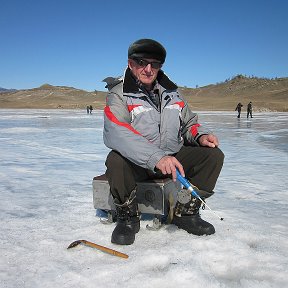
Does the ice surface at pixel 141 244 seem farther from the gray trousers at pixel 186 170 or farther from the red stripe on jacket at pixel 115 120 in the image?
the red stripe on jacket at pixel 115 120

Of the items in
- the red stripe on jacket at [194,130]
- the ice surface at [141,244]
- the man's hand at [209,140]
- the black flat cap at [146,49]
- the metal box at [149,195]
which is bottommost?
the ice surface at [141,244]

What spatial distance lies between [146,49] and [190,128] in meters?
0.76

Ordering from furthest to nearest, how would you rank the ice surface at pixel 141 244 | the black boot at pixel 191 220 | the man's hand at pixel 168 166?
1. the black boot at pixel 191 220
2. the man's hand at pixel 168 166
3. the ice surface at pixel 141 244

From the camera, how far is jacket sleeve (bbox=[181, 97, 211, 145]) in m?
3.01

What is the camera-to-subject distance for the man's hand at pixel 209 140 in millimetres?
2853

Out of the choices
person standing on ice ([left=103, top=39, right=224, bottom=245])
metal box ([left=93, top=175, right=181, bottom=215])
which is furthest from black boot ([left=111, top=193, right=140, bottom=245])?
metal box ([left=93, top=175, right=181, bottom=215])

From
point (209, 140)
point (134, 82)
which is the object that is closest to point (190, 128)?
point (209, 140)

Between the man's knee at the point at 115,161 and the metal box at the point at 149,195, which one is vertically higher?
the man's knee at the point at 115,161

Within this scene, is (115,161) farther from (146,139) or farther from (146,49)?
(146,49)

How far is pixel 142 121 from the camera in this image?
277 cm

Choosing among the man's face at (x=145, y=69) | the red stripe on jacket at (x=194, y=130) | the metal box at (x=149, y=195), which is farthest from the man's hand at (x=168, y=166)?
the man's face at (x=145, y=69)

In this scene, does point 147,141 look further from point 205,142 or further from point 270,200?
point 270,200

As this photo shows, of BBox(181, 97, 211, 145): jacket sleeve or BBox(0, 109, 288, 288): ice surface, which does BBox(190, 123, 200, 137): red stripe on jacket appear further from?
BBox(0, 109, 288, 288): ice surface

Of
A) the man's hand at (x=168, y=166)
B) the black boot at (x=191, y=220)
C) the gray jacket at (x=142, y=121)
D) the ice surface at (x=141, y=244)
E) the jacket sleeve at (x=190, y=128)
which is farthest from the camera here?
the jacket sleeve at (x=190, y=128)
